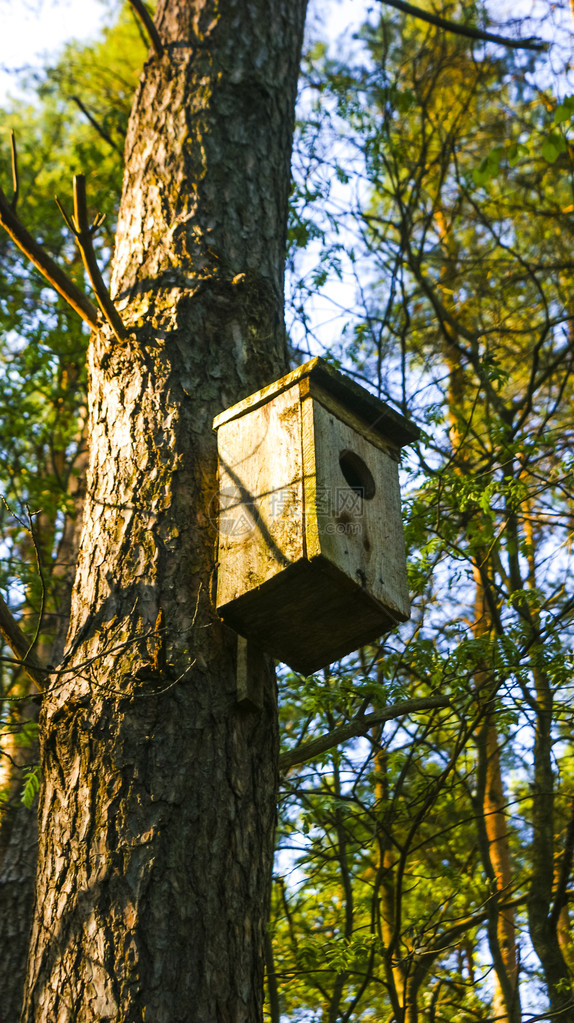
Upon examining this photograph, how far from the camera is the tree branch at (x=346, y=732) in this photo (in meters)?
2.26

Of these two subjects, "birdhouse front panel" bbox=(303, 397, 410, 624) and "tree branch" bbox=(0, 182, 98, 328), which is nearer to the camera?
"birdhouse front panel" bbox=(303, 397, 410, 624)

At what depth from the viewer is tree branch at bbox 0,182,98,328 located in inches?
84.2

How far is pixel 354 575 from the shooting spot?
1.97 meters

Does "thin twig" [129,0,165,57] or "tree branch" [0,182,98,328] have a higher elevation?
"thin twig" [129,0,165,57]

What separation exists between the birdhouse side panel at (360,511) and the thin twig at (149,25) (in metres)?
1.53

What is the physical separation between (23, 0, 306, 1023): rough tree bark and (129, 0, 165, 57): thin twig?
0.39ft

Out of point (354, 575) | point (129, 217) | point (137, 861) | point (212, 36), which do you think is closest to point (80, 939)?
point (137, 861)

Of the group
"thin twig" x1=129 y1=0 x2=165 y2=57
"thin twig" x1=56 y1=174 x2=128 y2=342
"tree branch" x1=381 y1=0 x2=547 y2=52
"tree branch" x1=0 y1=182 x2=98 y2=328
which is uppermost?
"tree branch" x1=381 y1=0 x2=547 y2=52

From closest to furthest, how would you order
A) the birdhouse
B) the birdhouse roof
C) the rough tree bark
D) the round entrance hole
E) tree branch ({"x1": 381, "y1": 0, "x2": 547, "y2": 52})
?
the rough tree bark < the birdhouse < the birdhouse roof < the round entrance hole < tree branch ({"x1": 381, "y1": 0, "x2": 547, "y2": 52})

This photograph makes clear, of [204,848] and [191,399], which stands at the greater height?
[191,399]

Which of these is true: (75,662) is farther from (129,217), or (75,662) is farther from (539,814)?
(539,814)

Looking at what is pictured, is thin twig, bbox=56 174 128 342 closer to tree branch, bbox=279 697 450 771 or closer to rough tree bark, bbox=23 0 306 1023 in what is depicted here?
rough tree bark, bbox=23 0 306 1023

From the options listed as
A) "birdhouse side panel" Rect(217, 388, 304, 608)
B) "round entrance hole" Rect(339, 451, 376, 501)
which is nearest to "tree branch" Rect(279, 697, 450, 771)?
"birdhouse side panel" Rect(217, 388, 304, 608)

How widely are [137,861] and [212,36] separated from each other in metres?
2.66
